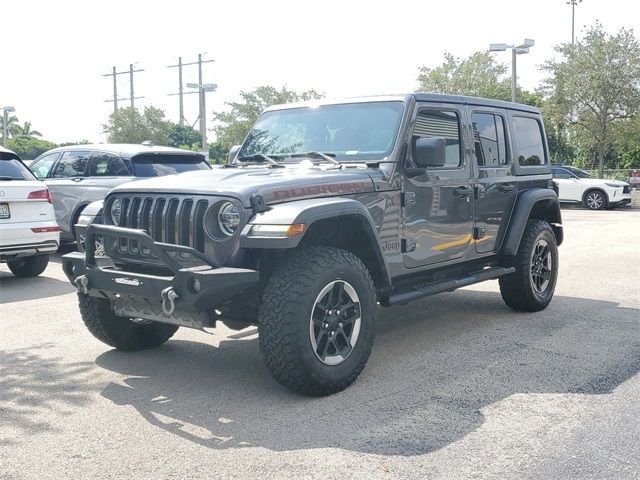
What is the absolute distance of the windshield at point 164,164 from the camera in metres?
10.5

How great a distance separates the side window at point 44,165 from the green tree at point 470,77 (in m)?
27.5

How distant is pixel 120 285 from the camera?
15.2ft

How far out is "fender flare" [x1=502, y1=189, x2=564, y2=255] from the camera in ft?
22.2

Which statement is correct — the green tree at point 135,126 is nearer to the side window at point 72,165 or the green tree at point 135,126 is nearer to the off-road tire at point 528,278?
the side window at point 72,165

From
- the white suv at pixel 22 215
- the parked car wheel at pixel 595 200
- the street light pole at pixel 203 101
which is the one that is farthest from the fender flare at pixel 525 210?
the street light pole at pixel 203 101

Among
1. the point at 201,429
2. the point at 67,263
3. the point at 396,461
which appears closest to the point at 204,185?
the point at 67,263

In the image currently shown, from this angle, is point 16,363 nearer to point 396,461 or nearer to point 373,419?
point 373,419

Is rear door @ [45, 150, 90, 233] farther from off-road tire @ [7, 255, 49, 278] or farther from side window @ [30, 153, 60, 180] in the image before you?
off-road tire @ [7, 255, 49, 278]

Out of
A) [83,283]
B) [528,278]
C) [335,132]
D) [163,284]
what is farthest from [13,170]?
[528,278]

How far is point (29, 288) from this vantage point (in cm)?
883

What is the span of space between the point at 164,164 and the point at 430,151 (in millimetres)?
6250

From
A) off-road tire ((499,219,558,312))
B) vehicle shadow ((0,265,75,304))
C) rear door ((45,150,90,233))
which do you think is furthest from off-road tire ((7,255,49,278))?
off-road tire ((499,219,558,312))

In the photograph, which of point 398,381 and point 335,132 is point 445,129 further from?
point 398,381

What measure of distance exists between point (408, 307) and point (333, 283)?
3.04m
